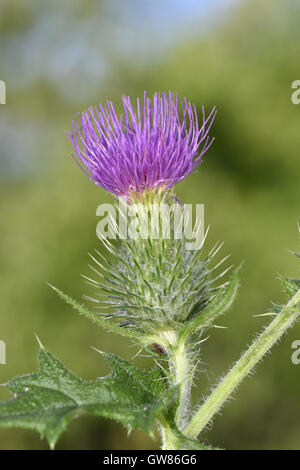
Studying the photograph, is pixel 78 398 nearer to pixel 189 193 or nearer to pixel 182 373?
pixel 182 373

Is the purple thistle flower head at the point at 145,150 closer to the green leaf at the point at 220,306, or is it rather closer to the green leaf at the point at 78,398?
the green leaf at the point at 220,306

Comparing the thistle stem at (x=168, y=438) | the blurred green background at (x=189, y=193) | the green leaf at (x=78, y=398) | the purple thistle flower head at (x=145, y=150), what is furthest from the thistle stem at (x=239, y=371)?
the blurred green background at (x=189, y=193)

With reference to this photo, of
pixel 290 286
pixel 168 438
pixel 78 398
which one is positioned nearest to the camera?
pixel 78 398

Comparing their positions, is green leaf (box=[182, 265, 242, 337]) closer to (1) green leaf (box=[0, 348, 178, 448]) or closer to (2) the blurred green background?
(1) green leaf (box=[0, 348, 178, 448])

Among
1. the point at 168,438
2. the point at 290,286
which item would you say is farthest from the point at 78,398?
the point at 290,286

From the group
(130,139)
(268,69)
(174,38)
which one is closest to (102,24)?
(174,38)
